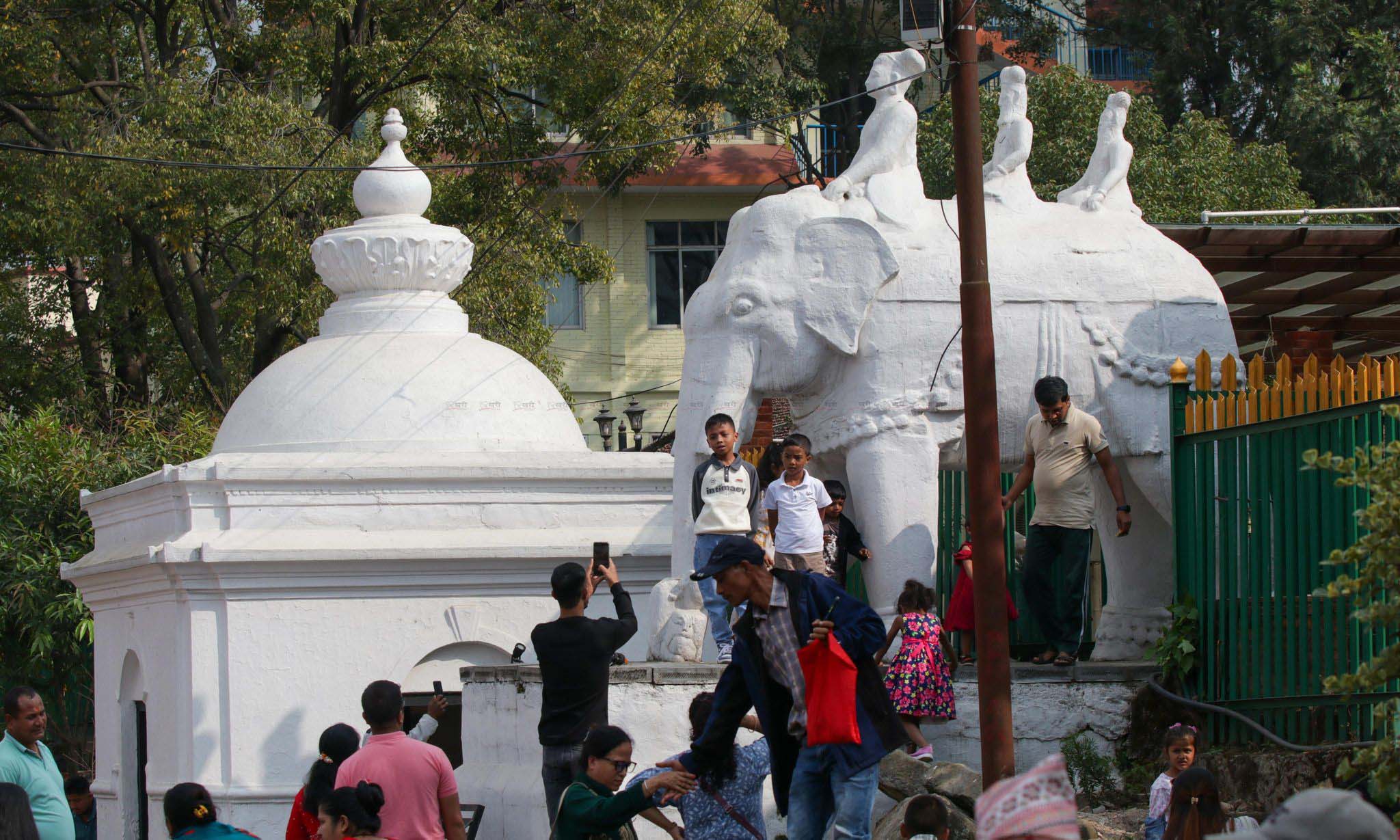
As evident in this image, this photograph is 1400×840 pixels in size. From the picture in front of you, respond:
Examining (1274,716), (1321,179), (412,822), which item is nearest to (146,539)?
(412,822)

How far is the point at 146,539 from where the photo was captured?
14250 millimetres

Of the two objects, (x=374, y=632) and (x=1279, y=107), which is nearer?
(x=374, y=632)

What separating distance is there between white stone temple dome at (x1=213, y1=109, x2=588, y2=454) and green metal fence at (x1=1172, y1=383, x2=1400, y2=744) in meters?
5.91

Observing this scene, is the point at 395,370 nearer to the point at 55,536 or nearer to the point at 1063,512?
the point at 1063,512

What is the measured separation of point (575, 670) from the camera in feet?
27.1

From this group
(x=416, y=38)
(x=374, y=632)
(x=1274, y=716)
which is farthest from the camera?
(x=416, y=38)

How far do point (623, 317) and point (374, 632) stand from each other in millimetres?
19436

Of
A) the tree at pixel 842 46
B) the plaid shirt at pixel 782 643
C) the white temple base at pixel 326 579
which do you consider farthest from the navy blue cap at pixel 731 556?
the tree at pixel 842 46

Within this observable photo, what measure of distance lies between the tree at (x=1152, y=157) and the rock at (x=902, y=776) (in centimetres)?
1452

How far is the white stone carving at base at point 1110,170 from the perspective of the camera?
37.7 ft

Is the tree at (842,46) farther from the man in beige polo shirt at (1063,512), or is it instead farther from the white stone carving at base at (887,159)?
the man in beige polo shirt at (1063,512)

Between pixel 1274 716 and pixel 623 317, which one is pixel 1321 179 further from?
pixel 1274 716

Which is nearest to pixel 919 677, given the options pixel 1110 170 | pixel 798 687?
pixel 798 687

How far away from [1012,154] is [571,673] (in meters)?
4.67
